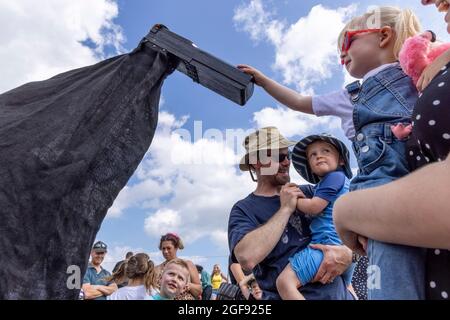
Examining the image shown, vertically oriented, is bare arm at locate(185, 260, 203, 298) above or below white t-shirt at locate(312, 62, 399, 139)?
below

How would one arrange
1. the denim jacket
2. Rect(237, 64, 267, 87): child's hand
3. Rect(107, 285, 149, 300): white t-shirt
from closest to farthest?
the denim jacket
Rect(237, 64, 267, 87): child's hand
Rect(107, 285, 149, 300): white t-shirt

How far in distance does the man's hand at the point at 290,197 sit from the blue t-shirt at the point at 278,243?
9cm

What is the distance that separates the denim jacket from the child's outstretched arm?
0.29 m

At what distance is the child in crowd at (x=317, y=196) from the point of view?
1442 mm

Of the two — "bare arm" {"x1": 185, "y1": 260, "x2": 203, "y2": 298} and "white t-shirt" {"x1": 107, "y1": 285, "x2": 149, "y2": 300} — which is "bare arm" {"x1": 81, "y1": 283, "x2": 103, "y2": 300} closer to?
"white t-shirt" {"x1": 107, "y1": 285, "x2": 149, "y2": 300}

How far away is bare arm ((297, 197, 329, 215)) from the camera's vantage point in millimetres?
1538

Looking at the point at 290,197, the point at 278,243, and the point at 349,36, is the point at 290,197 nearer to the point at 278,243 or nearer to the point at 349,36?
the point at 278,243

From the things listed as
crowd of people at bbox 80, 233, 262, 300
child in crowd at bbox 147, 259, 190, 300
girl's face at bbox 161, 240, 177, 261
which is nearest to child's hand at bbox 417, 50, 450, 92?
crowd of people at bbox 80, 233, 262, 300

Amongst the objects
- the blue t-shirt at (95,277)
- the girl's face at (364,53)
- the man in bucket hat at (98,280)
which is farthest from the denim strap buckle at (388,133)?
the blue t-shirt at (95,277)

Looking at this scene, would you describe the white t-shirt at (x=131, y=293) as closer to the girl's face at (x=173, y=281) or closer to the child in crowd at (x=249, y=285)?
the girl's face at (x=173, y=281)
